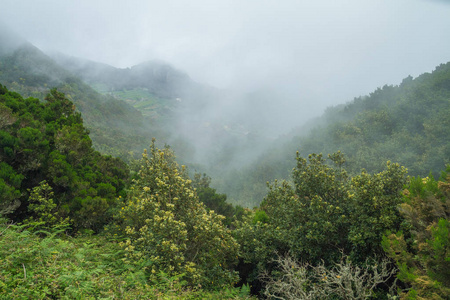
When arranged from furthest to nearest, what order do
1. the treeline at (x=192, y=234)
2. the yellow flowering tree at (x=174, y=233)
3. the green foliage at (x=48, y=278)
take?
the yellow flowering tree at (x=174, y=233)
the treeline at (x=192, y=234)
the green foliage at (x=48, y=278)

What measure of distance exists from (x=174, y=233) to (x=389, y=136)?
62034 millimetres

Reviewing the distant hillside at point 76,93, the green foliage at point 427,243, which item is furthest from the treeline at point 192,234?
the distant hillside at point 76,93

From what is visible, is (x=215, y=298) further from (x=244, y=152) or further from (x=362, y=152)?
(x=244, y=152)

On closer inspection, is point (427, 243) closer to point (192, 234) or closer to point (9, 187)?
point (192, 234)

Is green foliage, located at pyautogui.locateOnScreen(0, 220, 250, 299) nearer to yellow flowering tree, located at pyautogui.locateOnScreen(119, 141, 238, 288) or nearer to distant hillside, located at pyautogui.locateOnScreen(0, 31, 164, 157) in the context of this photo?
yellow flowering tree, located at pyautogui.locateOnScreen(119, 141, 238, 288)

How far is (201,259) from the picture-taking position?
30.2ft

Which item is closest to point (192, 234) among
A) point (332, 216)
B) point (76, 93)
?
point (332, 216)

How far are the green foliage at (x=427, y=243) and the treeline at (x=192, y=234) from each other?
0.03 meters

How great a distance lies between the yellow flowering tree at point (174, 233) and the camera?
26.3ft

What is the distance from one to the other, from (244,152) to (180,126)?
189 ft

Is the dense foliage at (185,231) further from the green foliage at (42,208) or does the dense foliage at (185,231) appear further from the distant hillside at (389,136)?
the distant hillside at (389,136)

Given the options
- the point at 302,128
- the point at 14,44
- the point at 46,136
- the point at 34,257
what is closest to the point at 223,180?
the point at 302,128

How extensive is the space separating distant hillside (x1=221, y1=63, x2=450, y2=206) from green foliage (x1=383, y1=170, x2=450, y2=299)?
45143 mm

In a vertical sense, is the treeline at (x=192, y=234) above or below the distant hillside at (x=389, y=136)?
below
